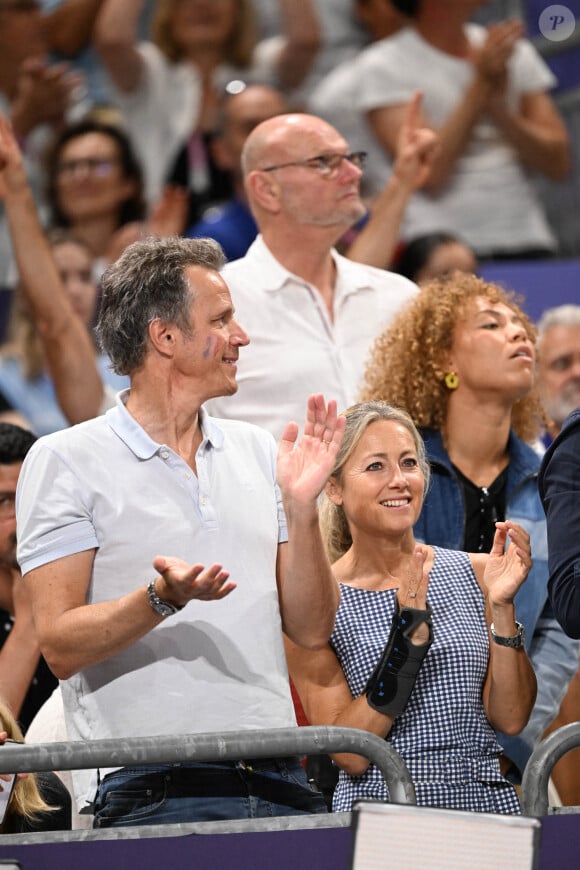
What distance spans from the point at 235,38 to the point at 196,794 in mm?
3803

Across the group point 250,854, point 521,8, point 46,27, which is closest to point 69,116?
point 46,27

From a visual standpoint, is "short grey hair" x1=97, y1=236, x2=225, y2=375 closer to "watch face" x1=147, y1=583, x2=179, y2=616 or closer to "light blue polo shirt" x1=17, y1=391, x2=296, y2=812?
"light blue polo shirt" x1=17, y1=391, x2=296, y2=812

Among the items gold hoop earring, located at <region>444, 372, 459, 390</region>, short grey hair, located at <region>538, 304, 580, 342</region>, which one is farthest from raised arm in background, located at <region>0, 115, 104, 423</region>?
short grey hair, located at <region>538, 304, 580, 342</region>

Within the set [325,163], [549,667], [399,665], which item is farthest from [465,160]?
[399,665]

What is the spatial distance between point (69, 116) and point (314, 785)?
3332 mm

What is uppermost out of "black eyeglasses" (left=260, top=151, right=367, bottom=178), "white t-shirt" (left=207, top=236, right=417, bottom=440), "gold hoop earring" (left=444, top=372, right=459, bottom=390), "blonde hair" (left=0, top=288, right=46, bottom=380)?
"black eyeglasses" (left=260, top=151, right=367, bottom=178)

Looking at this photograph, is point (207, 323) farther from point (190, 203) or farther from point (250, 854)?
point (190, 203)

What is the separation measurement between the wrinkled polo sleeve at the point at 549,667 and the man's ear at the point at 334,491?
55 cm

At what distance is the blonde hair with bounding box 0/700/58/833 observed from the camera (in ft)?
7.93

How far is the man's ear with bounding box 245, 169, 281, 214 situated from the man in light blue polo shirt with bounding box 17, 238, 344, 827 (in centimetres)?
121

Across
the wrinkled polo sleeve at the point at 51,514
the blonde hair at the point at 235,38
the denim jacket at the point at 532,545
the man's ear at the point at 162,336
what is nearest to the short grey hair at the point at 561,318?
the denim jacket at the point at 532,545

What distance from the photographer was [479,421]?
3158mm

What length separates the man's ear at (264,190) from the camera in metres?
3.63

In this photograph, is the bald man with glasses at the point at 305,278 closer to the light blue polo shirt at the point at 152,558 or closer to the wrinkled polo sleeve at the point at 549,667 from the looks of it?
the wrinkled polo sleeve at the point at 549,667
